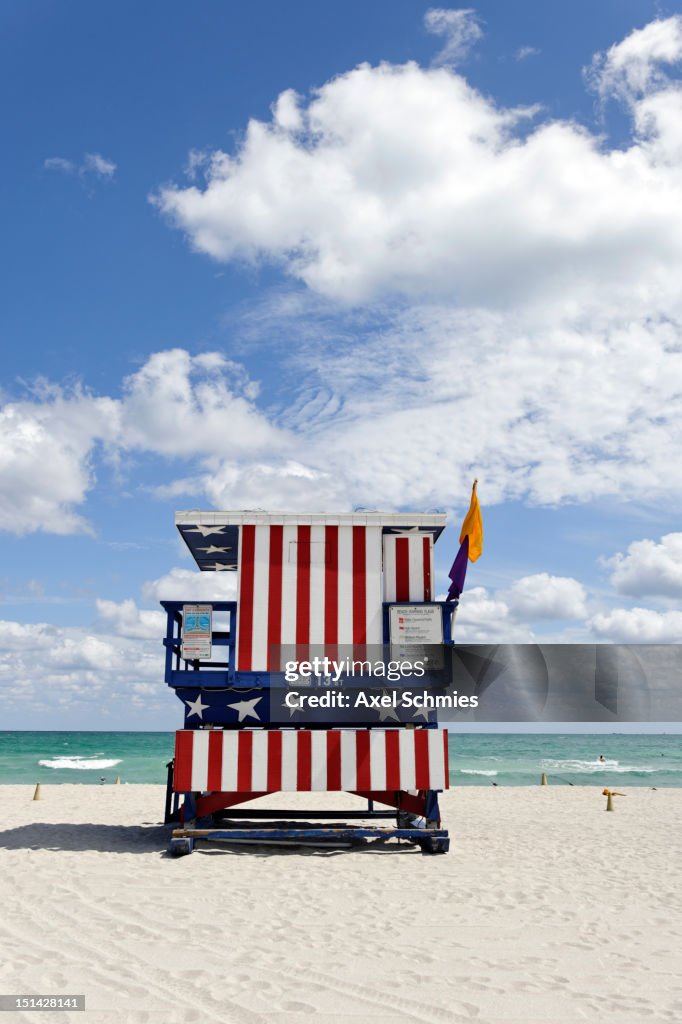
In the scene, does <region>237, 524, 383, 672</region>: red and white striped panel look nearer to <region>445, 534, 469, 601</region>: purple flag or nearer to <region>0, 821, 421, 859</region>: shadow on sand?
<region>445, 534, 469, 601</region>: purple flag

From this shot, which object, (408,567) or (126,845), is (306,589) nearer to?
(408,567)

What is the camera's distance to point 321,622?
13.1 metres

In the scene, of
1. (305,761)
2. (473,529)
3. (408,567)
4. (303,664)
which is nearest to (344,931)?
(305,761)

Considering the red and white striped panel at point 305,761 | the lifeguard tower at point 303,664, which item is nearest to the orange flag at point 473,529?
the lifeguard tower at point 303,664

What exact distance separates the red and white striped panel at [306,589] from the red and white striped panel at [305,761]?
1247mm

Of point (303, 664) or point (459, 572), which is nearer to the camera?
point (303, 664)

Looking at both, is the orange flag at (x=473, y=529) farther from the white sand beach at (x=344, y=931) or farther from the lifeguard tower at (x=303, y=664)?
the white sand beach at (x=344, y=931)

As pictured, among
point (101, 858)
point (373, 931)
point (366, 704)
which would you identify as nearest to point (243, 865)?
point (101, 858)

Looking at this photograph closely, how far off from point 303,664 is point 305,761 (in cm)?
153

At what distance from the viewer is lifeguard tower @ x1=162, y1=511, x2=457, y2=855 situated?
496 inches

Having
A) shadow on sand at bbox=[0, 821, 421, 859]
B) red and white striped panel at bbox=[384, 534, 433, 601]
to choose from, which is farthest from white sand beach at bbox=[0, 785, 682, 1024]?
red and white striped panel at bbox=[384, 534, 433, 601]

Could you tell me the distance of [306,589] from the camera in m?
13.3

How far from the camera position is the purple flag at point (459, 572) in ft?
44.5

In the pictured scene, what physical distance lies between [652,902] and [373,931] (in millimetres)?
3875
